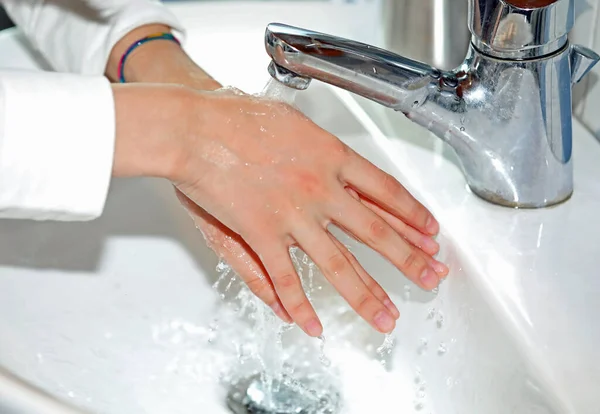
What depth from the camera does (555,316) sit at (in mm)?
433

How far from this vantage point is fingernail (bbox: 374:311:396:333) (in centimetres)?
46

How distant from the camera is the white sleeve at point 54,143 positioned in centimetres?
39

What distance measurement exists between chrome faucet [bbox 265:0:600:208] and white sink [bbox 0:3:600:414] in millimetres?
33

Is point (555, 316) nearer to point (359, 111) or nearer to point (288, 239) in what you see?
point (288, 239)

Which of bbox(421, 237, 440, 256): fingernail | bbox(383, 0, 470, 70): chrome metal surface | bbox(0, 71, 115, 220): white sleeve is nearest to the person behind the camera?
bbox(0, 71, 115, 220): white sleeve

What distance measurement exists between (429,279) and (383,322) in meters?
0.04

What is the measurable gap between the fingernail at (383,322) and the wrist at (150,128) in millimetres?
141

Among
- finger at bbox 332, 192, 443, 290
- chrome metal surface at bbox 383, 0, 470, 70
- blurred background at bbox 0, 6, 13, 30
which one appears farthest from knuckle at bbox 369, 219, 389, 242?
blurred background at bbox 0, 6, 13, 30

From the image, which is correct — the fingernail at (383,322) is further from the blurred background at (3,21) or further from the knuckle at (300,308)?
the blurred background at (3,21)

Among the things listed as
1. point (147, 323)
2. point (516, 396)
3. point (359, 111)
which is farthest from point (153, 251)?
point (516, 396)

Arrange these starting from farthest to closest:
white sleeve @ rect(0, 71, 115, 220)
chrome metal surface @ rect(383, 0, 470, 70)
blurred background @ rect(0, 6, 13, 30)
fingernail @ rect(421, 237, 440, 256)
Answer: blurred background @ rect(0, 6, 13, 30) < chrome metal surface @ rect(383, 0, 470, 70) < fingernail @ rect(421, 237, 440, 256) < white sleeve @ rect(0, 71, 115, 220)

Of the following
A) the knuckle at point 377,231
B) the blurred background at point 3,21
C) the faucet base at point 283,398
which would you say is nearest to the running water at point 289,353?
the faucet base at point 283,398

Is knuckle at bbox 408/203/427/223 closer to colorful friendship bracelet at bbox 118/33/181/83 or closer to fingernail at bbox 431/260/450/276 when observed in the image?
fingernail at bbox 431/260/450/276

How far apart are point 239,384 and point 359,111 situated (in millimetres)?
224
